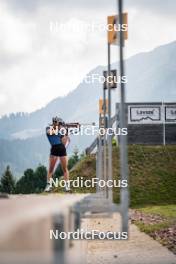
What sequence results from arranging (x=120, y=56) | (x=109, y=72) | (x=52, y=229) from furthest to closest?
(x=109, y=72) < (x=120, y=56) < (x=52, y=229)

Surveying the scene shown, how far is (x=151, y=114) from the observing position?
3822 cm

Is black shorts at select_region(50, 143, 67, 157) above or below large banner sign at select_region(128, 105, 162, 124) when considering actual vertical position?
below

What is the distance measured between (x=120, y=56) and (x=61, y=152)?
6745 mm

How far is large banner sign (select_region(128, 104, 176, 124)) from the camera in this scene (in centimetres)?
3788

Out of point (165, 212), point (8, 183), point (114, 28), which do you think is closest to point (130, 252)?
point (114, 28)

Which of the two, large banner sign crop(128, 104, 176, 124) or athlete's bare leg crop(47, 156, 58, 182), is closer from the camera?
athlete's bare leg crop(47, 156, 58, 182)

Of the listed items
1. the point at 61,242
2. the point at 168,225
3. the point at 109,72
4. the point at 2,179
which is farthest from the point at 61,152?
the point at 2,179

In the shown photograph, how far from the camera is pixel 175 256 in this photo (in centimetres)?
1039

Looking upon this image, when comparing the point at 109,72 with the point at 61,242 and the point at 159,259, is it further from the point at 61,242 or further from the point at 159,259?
the point at 159,259

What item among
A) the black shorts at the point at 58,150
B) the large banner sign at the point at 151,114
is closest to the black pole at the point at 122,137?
the black shorts at the point at 58,150

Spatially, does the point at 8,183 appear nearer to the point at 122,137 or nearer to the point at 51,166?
the point at 51,166

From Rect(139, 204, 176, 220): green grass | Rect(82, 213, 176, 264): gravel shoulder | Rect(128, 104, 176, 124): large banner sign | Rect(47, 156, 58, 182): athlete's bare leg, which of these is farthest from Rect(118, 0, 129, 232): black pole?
Rect(128, 104, 176, 124): large banner sign

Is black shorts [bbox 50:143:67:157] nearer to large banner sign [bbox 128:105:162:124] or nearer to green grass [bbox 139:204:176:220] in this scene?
green grass [bbox 139:204:176:220]

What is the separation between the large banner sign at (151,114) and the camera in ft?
124
